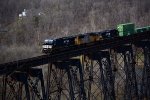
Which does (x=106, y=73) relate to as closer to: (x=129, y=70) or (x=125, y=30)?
(x=129, y=70)

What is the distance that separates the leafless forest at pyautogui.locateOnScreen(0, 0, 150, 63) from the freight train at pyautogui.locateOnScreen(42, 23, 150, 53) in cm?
3224

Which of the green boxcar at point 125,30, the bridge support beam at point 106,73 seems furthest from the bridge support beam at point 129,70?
the green boxcar at point 125,30

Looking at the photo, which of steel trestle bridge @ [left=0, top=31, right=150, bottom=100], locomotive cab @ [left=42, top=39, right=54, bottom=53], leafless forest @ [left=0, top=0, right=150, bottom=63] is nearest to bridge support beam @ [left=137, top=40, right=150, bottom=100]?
steel trestle bridge @ [left=0, top=31, right=150, bottom=100]

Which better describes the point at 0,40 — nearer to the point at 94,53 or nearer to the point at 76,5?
the point at 76,5

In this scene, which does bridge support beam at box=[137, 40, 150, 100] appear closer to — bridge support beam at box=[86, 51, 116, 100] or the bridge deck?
the bridge deck

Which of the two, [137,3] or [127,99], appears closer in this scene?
[127,99]

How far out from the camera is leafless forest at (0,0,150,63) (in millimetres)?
69125

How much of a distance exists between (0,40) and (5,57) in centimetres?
1053

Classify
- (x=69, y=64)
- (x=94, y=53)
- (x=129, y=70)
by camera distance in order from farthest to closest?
1. (x=129, y=70)
2. (x=94, y=53)
3. (x=69, y=64)

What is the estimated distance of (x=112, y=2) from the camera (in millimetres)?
76750

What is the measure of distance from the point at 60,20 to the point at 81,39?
47.7 m

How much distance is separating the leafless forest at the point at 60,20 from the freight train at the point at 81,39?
32238 millimetres

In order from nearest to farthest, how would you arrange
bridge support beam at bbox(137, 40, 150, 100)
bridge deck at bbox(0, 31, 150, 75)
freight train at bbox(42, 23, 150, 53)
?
bridge deck at bbox(0, 31, 150, 75) → freight train at bbox(42, 23, 150, 53) → bridge support beam at bbox(137, 40, 150, 100)

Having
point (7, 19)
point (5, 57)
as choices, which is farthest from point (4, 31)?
point (5, 57)
